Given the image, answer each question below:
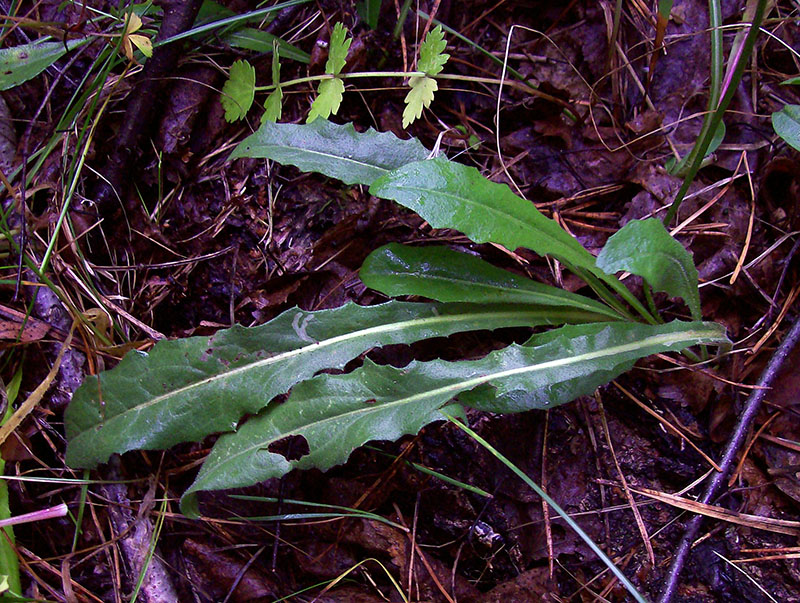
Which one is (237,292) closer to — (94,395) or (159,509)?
(94,395)

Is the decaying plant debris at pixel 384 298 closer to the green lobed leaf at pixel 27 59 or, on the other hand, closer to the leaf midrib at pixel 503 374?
the green lobed leaf at pixel 27 59

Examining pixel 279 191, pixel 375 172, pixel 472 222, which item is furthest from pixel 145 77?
pixel 472 222

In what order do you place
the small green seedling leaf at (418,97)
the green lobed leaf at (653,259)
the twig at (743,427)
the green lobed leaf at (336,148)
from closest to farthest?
1. the green lobed leaf at (653,259)
2. the twig at (743,427)
3. the green lobed leaf at (336,148)
4. the small green seedling leaf at (418,97)

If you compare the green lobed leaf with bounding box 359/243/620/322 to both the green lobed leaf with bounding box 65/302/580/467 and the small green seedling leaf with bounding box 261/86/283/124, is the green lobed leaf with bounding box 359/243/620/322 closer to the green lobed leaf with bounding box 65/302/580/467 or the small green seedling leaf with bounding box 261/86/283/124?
the green lobed leaf with bounding box 65/302/580/467

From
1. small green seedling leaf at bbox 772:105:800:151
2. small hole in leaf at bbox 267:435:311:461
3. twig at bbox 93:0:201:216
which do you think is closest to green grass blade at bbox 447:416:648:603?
small hole in leaf at bbox 267:435:311:461

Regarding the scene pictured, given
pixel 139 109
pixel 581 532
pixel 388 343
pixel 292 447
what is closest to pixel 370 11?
pixel 139 109

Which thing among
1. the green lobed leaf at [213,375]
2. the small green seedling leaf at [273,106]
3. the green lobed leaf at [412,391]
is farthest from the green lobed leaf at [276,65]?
the green lobed leaf at [412,391]
